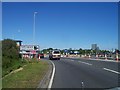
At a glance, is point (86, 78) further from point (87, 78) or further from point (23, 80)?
point (23, 80)

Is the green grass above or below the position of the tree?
below

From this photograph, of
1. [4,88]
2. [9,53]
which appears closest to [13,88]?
[4,88]

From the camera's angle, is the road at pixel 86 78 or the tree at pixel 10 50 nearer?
the road at pixel 86 78

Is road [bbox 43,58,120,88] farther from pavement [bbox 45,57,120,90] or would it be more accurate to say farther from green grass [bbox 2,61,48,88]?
green grass [bbox 2,61,48,88]

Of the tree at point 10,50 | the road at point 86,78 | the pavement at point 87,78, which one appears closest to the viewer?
the pavement at point 87,78

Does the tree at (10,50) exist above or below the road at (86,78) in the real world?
above

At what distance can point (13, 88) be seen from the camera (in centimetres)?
1493

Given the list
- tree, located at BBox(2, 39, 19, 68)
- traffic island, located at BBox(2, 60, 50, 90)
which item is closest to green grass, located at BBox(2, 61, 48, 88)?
traffic island, located at BBox(2, 60, 50, 90)

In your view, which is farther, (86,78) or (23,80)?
(86,78)

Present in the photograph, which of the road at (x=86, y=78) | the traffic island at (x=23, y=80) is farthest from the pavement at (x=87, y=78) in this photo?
the traffic island at (x=23, y=80)

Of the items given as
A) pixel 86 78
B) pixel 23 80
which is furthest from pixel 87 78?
pixel 23 80

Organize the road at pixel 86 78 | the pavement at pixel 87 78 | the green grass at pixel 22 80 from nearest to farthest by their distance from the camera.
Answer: the green grass at pixel 22 80
the pavement at pixel 87 78
the road at pixel 86 78

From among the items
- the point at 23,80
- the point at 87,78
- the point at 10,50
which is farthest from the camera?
the point at 10,50

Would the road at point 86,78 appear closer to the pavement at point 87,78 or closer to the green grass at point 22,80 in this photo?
the pavement at point 87,78
